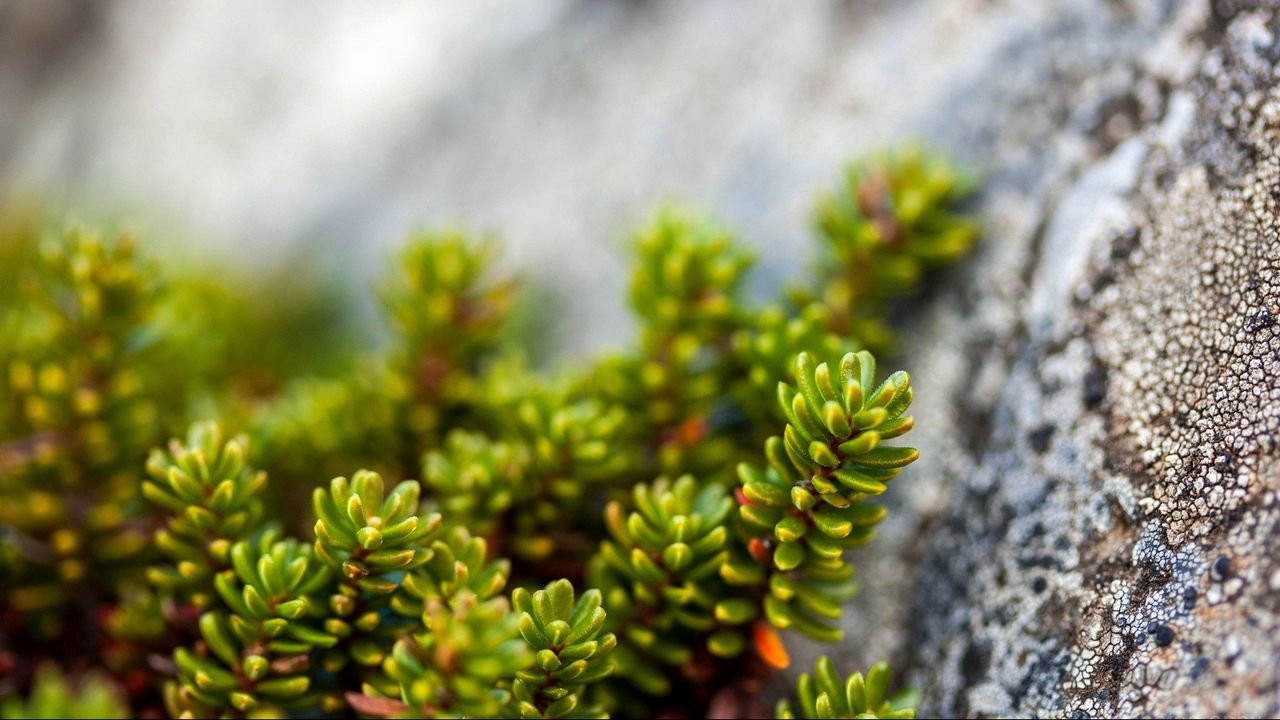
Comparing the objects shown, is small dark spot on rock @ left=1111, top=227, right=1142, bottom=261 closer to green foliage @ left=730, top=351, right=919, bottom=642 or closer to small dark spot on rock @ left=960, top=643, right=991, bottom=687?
green foliage @ left=730, top=351, right=919, bottom=642

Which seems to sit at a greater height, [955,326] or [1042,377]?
[955,326]

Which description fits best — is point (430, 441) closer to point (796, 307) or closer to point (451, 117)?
point (796, 307)

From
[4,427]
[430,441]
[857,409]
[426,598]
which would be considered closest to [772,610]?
[857,409]

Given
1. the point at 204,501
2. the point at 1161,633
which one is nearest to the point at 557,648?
the point at 204,501

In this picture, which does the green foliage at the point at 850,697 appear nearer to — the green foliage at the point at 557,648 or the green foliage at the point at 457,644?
the green foliage at the point at 557,648

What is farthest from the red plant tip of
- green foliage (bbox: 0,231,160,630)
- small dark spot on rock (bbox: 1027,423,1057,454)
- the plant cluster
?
green foliage (bbox: 0,231,160,630)

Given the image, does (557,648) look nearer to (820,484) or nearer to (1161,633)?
(820,484)

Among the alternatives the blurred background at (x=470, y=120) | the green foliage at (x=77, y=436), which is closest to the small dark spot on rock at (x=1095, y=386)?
the blurred background at (x=470, y=120)
